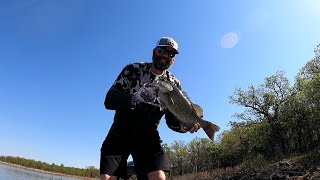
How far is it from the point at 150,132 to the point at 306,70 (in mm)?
60546

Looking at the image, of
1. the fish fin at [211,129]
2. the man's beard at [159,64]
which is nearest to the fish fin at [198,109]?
the fish fin at [211,129]

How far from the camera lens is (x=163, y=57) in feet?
15.7

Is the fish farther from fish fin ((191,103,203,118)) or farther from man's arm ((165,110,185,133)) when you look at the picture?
man's arm ((165,110,185,133))

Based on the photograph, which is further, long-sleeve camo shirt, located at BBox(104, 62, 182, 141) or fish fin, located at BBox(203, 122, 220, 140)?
long-sleeve camo shirt, located at BBox(104, 62, 182, 141)

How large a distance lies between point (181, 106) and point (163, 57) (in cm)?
81

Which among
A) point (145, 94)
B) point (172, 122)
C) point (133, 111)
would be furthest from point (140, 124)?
point (172, 122)

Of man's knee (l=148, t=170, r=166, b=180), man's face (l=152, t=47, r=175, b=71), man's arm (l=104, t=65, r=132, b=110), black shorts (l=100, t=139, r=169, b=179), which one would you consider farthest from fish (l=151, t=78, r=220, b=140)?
man's knee (l=148, t=170, r=166, b=180)

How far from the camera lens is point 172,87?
4.25 metres

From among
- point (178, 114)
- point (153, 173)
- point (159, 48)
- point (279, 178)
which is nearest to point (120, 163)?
point (153, 173)

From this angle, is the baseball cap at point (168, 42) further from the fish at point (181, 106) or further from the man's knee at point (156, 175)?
the man's knee at point (156, 175)

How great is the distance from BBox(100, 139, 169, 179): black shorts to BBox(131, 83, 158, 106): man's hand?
25.8 inches

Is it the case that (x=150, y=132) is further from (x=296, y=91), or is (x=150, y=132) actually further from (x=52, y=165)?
(x=52, y=165)

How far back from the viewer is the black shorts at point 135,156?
4719 mm

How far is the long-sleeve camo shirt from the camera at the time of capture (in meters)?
4.64
